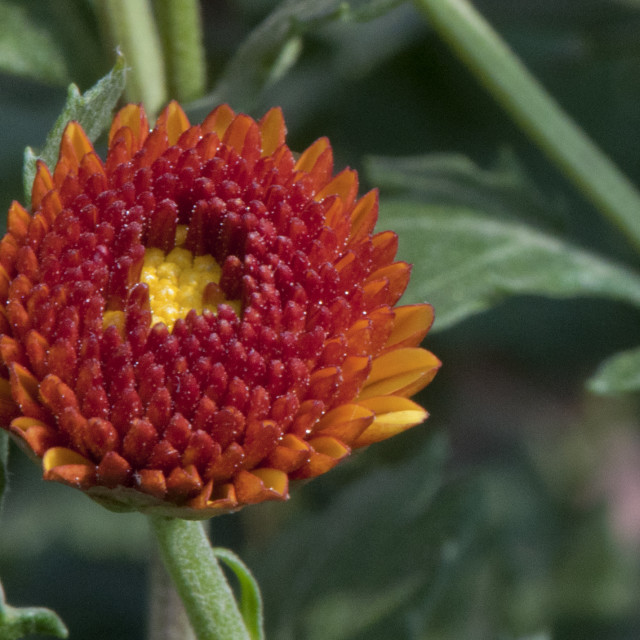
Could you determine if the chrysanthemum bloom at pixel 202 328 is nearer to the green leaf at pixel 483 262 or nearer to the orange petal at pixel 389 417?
the orange petal at pixel 389 417

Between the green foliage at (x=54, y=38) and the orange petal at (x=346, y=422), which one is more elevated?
the green foliage at (x=54, y=38)

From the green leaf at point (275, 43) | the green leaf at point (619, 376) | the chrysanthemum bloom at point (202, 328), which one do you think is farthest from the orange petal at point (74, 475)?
the green leaf at point (619, 376)

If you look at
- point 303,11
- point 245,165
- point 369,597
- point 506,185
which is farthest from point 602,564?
point 245,165

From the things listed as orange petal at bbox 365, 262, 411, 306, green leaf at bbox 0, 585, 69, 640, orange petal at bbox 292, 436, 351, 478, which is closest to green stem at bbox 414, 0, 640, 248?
orange petal at bbox 365, 262, 411, 306

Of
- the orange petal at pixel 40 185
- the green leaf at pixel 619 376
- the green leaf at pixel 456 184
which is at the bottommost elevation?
the green leaf at pixel 619 376

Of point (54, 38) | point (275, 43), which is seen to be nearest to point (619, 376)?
point (275, 43)

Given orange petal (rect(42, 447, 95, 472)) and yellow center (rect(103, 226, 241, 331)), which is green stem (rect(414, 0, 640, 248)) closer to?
yellow center (rect(103, 226, 241, 331))

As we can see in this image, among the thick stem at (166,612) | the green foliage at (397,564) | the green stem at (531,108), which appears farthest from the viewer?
the green foliage at (397,564)
